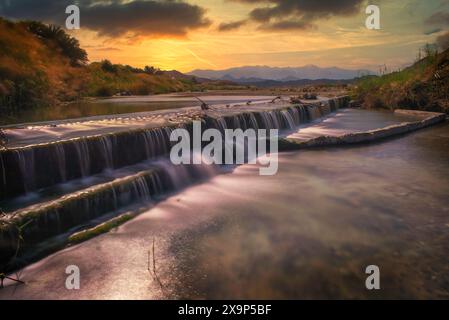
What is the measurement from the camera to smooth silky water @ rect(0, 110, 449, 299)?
5.49 metres

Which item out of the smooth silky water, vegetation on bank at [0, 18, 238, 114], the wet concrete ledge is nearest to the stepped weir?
the smooth silky water

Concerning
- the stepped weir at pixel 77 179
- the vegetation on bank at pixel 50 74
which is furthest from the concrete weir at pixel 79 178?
the vegetation on bank at pixel 50 74

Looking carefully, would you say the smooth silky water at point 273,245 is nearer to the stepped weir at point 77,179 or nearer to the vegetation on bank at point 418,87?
the stepped weir at point 77,179

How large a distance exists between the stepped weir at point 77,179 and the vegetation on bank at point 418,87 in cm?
2214

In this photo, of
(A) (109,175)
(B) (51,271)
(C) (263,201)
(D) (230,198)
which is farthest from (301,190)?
(B) (51,271)

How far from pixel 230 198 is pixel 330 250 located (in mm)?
3794

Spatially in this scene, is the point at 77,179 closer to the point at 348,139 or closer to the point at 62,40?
the point at 348,139

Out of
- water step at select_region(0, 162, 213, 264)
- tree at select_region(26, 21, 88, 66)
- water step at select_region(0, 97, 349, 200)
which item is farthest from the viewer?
tree at select_region(26, 21, 88, 66)

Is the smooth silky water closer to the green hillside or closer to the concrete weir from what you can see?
the concrete weir

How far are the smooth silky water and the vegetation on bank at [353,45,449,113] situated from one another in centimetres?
1833

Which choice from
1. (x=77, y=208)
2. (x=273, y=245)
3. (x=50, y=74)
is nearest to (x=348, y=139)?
(x=273, y=245)

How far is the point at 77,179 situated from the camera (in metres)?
10.2

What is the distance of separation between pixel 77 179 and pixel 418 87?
27.0 metres
